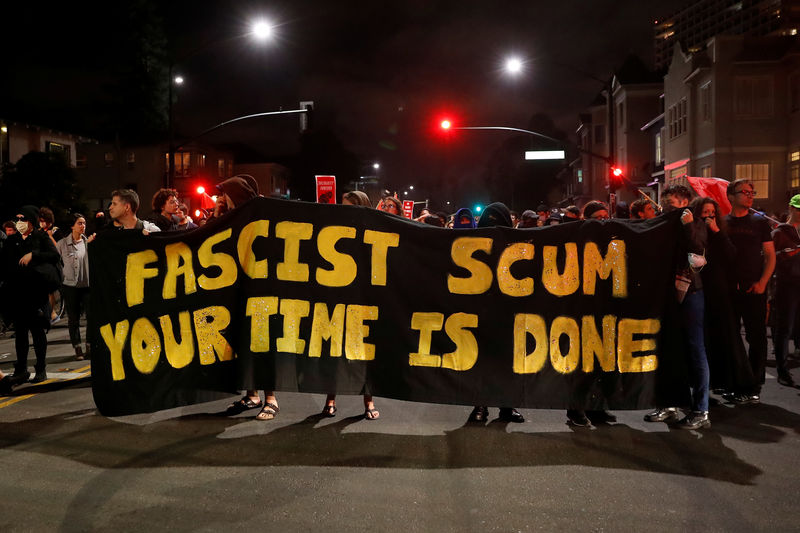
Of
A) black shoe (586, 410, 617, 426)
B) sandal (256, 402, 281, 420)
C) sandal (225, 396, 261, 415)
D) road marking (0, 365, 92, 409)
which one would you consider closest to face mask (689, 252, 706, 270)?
black shoe (586, 410, 617, 426)

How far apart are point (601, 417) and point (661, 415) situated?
0.54m

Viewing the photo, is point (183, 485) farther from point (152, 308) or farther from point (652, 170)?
point (652, 170)

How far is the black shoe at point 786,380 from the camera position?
717cm

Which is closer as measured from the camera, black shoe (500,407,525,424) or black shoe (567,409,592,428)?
black shoe (567,409,592,428)

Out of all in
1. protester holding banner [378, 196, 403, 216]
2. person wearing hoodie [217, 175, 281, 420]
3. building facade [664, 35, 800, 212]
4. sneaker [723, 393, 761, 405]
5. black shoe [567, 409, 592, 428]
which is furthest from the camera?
building facade [664, 35, 800, 212]

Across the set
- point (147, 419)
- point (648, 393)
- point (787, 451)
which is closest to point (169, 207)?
point (147, 419)

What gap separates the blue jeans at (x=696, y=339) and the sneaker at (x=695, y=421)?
0.09m

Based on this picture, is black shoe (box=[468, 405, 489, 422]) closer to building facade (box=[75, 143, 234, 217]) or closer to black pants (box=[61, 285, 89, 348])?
black pants (box=[61, 285, 89, 348])

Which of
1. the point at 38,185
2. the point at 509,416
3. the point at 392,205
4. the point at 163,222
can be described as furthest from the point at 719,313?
the point at 38,185

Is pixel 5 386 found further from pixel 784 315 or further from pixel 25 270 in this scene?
pixel 784 315

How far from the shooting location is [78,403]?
653cm

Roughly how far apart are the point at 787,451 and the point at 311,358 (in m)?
3.75

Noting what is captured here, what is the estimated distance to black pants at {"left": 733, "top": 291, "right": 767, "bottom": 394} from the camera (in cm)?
654

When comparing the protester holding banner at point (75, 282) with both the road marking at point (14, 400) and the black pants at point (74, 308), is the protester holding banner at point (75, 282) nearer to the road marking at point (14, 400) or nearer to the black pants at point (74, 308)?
the black pants at point (74, 308)
